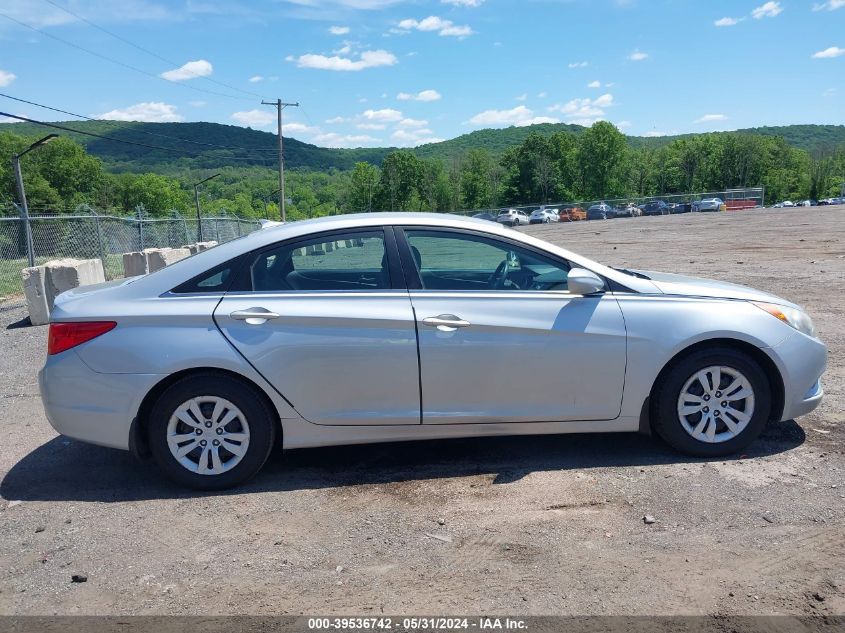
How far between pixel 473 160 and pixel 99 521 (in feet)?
426

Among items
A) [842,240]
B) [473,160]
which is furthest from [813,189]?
[842,240]

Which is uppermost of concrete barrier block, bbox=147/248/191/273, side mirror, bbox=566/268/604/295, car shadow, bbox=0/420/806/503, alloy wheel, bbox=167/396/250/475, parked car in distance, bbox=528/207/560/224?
side mirror, bbox=566/268/604/295

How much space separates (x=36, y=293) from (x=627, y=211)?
70650 mm

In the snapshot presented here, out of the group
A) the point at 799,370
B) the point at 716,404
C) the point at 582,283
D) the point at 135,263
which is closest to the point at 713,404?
the point at 716,404

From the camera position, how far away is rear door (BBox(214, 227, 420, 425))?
4.05 metres

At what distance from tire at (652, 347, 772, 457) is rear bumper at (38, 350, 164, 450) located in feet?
10.2

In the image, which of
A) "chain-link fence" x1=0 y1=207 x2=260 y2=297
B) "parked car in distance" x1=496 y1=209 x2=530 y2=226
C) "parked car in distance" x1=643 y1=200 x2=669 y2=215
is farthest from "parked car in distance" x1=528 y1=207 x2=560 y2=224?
"chain-link fence" x1=0 y1=207 x2=260 y2=297

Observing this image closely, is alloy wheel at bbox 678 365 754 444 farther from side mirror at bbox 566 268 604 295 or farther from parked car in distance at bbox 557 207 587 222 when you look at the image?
parked car in distance at bbox 557 207 587 222

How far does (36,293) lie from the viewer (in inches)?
412

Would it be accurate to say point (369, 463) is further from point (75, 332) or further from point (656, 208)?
point (656, 208)

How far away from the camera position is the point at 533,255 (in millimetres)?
4398

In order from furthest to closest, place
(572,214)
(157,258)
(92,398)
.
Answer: (572,214) → (157,258) → (92,398)

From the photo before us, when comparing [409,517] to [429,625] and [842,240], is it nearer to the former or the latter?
[429,625]

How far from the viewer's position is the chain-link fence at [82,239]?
16.3 meters
